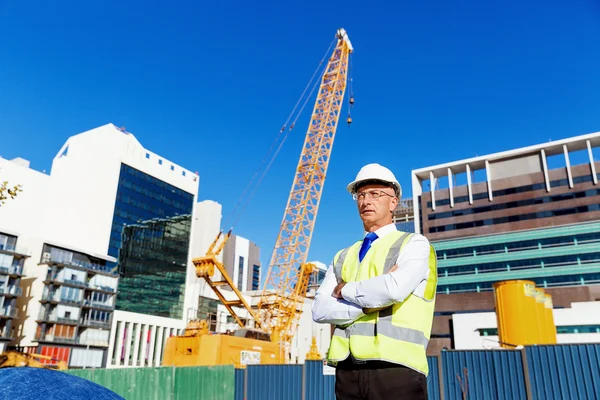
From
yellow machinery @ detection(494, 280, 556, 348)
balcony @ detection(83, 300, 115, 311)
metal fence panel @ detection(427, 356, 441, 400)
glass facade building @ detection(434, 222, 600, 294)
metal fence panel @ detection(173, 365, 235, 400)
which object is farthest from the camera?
glass facade building @ detection(434, 222, 600, 294)

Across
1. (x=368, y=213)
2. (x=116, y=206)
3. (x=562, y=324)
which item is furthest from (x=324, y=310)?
(x=116, y=206)

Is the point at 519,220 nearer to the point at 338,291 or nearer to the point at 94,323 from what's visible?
the point at 94,323

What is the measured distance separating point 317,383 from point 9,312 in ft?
160

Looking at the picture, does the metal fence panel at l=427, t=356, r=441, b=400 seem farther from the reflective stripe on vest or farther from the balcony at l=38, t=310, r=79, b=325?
the balcony at l=38, t=310, r=79, b=325

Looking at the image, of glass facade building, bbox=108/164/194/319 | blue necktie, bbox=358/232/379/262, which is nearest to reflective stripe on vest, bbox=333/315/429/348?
blue necktie, bbox=358/232/379/262

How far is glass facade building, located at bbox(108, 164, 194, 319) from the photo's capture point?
259ft

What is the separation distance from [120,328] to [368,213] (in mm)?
76228

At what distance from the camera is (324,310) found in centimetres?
272

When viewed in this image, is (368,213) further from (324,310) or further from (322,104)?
(322,104)

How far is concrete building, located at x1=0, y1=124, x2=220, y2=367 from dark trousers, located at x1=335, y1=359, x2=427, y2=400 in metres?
63.6

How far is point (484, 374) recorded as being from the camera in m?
16.8

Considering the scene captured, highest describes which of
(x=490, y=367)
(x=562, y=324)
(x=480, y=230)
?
(x=480, y=230)

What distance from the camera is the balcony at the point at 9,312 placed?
54722mm

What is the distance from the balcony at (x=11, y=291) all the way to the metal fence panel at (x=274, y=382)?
44.7 m
